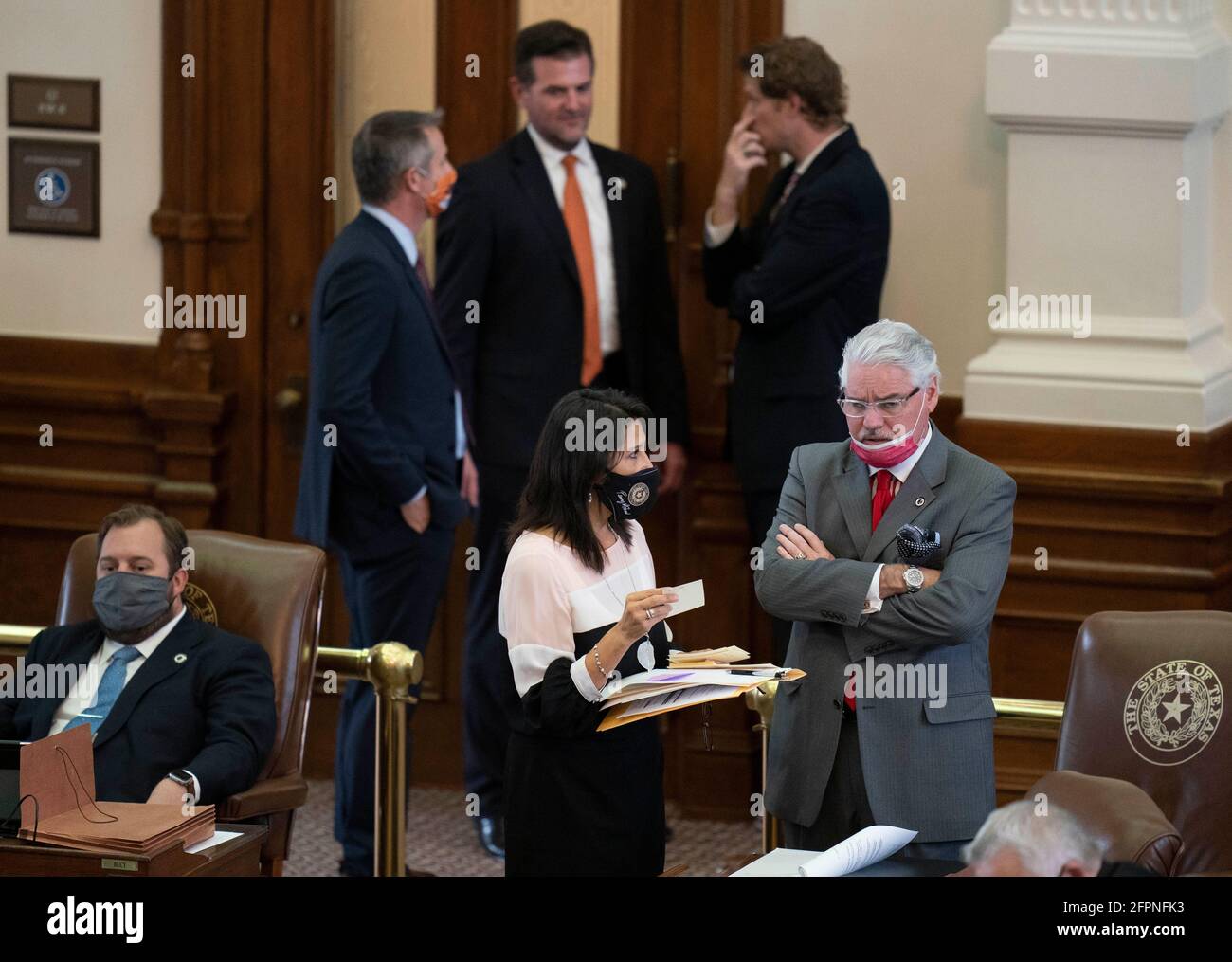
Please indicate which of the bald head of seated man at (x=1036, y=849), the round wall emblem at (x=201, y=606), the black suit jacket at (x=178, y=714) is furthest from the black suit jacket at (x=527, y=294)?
the bald head of seated man at (x=1036, y=849)

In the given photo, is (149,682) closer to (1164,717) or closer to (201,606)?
(201,606)

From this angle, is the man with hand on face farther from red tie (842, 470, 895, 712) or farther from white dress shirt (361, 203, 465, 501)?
red tie (842, 470, 895, 712)

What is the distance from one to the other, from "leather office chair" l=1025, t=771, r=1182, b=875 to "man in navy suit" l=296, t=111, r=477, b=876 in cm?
229

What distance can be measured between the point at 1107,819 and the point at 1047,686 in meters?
2.32

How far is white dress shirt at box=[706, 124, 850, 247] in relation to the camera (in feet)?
17.6

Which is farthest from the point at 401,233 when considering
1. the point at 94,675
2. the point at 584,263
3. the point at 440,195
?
the point at 94,675

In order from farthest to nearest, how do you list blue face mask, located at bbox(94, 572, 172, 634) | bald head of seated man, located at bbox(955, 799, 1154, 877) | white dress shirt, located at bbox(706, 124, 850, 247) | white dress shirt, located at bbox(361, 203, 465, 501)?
white dress shirt, located at bbox(706, 124, 850, 247)
white dress shirt, located at bbox(361, 203, 465, 501)
blue face mask, located at bbox(94, 572, 172, 634)
bald head of seated man, located at bbox(955, 799, 1154, 877)

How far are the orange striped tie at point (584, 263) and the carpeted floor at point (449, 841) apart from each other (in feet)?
4.62

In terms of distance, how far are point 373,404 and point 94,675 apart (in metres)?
1.10

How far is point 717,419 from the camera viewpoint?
19.5 feet

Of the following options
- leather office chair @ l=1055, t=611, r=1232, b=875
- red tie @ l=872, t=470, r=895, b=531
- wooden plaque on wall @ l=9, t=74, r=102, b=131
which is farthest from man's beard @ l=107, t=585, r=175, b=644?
wooden plaque on wall @ l=9, t=74, r=102, b=131
